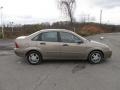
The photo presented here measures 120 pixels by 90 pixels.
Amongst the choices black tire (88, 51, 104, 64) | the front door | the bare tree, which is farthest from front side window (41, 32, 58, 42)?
the bare tree

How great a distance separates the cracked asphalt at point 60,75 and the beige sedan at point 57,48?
1.15 feet

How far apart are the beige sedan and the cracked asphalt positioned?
0.35m

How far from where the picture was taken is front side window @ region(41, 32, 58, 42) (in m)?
9.31

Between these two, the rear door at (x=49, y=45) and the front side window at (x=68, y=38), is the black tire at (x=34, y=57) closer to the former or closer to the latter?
the rear door at (x=49, y=45)

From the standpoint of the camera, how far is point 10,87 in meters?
6.19

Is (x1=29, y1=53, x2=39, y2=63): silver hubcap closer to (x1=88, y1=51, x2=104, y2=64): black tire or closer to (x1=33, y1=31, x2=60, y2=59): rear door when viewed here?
(x1=33, y1=31, x2=60, y2=59): rear door

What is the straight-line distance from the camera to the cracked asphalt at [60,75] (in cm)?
626

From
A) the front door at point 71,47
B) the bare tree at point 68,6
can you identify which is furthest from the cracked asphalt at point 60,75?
the bare tree at point 68,6

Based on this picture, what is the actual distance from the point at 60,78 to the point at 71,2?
140ft

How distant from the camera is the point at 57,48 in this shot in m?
9.18

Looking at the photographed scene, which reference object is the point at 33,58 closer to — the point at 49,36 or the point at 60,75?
the point at 49,36

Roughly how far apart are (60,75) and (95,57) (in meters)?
2.51

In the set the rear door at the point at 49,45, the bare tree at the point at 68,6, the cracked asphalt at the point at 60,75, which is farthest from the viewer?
the bare tree at the point at 68,6

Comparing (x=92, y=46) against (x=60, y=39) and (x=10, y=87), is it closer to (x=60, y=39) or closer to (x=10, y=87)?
(x=60, y=39)
